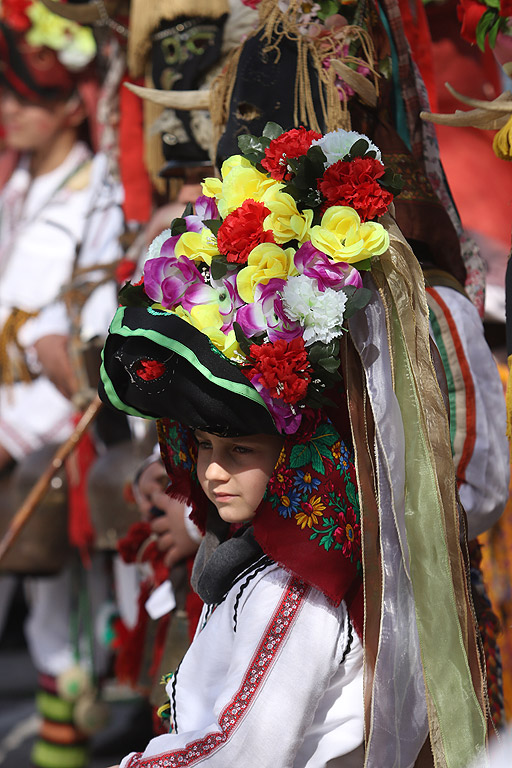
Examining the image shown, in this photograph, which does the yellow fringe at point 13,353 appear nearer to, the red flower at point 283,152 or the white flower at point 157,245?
the white flower at point 157,245

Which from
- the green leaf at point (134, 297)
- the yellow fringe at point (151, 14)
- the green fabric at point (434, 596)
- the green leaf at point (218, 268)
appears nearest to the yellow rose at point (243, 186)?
the green leaf at point (218, 268)

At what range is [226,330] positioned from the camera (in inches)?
68.7

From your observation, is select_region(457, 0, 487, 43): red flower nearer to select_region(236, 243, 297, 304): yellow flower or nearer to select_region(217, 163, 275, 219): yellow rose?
select_region(217, 163, 275, 219): yellow rose

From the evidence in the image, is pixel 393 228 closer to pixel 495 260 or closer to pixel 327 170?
pixel 327 170

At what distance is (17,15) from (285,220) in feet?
12.6

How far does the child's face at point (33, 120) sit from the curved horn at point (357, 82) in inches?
130

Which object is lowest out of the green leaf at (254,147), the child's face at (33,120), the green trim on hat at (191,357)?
the child's face at (33,120)

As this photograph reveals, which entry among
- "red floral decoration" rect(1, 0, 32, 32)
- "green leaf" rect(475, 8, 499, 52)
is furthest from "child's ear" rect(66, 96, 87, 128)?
"green leaf" rect(475, 8, 499, 52)

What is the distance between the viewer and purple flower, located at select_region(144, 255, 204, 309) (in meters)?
1.78

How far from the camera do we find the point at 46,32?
4984 mm

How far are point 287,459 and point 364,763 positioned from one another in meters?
0.54

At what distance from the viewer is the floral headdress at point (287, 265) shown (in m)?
1.68

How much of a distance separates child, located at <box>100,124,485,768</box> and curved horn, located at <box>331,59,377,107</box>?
46cm

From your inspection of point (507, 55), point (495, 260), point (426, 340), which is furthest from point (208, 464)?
point (495, 260)
